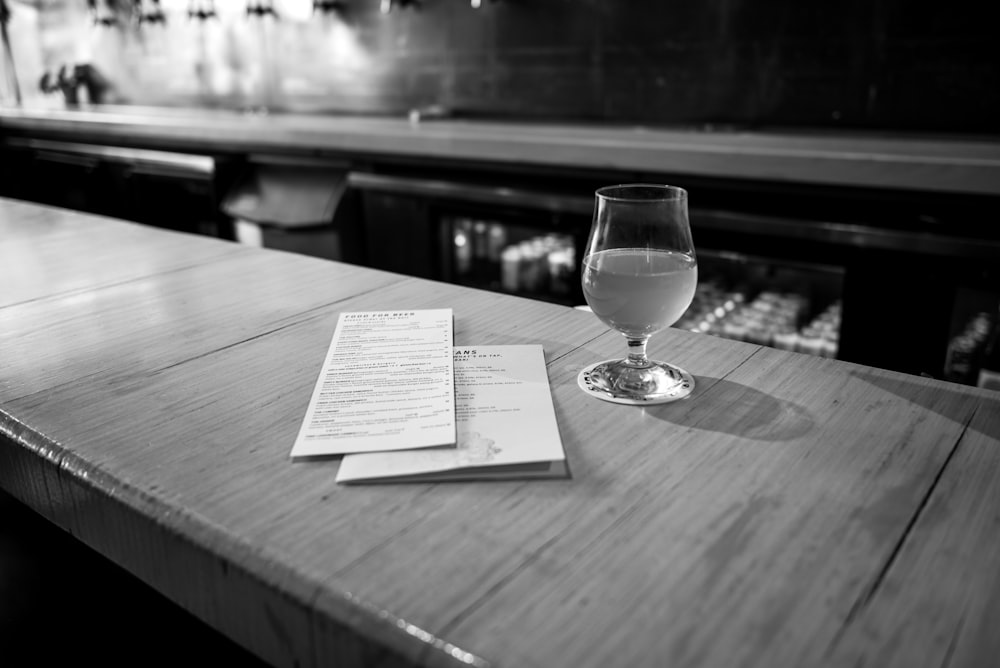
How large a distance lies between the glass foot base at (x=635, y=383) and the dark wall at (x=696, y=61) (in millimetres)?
1947

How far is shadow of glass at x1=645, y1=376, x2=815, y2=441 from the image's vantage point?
73 cm

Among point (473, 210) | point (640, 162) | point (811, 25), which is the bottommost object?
point (473, 210)

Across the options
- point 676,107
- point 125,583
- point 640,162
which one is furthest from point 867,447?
point 676,107

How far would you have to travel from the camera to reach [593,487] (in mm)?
643

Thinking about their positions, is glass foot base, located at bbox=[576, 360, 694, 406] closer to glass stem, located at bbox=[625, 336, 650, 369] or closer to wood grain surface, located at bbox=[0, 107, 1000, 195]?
glass stem, located at bbox=[625, 336, 650, 369]

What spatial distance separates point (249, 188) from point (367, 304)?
2.47m

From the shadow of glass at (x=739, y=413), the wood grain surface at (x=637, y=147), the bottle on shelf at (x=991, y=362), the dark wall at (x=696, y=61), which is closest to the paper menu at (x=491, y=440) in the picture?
the shadow of glass at (x=739, y=413)

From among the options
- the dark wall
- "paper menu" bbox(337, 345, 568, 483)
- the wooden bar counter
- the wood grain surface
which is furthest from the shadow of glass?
the dark wall

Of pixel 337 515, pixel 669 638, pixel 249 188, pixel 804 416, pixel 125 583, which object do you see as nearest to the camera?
pixel 669 638

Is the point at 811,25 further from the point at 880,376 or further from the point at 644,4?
the point at 880,376

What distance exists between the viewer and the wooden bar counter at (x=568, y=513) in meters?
0.49

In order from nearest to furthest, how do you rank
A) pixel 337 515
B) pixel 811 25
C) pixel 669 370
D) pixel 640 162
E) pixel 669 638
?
pixel 669 638
pixel 337 515
pixel 669 370
pixel 640 162
pixel 811 25

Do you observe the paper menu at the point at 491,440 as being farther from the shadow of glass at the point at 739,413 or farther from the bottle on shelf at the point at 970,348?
the bottle on shelf at the point at 970,348

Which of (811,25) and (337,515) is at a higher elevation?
(811,25)
